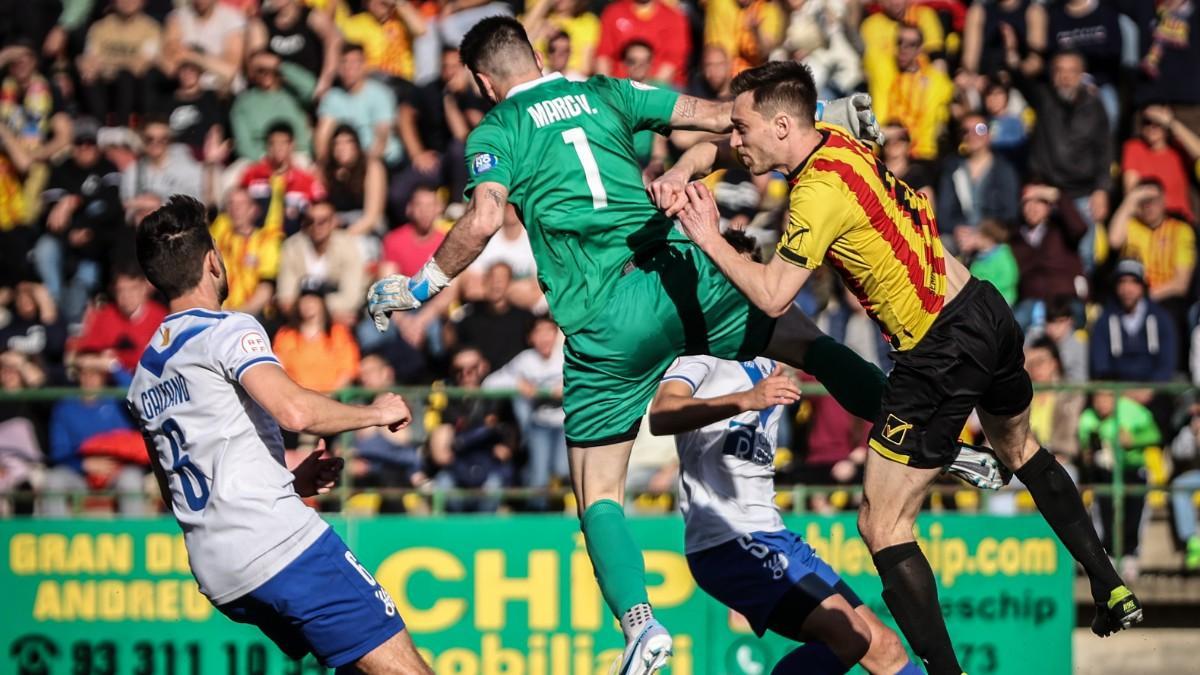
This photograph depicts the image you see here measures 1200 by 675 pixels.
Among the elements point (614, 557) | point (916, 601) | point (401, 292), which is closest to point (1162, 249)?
point (916, 601)

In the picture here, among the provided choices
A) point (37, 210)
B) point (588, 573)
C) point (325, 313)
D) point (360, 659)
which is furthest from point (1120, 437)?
point (37, 210)

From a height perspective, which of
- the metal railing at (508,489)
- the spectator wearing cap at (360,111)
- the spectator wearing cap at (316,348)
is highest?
the spectator wearing cap at (360,111)

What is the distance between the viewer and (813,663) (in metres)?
8.26

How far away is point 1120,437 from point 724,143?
5.52 m

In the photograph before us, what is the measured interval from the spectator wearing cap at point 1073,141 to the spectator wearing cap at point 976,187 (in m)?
0.58

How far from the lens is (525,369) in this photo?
1257cm

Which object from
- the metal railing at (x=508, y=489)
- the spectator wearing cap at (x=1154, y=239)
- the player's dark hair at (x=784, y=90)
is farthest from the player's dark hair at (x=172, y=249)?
the spectator wearing cap at (x=1154, y=239)

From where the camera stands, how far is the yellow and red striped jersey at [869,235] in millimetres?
7027

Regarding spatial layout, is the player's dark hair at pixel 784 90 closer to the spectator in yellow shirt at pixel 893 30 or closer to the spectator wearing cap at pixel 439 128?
the spectator wearing cap at pixel 439 128

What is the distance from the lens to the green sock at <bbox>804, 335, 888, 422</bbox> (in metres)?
A: 7.59

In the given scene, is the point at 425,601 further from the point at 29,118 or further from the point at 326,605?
the point at 29,118

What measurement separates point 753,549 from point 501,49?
2.69 metres

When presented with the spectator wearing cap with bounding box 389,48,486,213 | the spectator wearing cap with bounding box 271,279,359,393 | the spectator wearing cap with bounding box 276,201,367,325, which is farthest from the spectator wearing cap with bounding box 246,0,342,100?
Result: the spectator wearing cap with bounding box 271,279,359,393

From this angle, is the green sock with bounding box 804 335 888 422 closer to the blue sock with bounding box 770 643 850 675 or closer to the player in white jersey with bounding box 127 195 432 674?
the blue sock with bounding box 770 643 850 675
